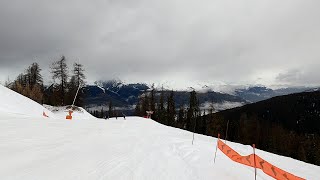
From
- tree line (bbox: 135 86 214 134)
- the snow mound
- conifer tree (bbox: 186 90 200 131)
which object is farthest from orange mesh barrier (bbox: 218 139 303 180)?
conifer tree (bbox: 186 90 200 131)

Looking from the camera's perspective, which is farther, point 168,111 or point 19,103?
point 168,111

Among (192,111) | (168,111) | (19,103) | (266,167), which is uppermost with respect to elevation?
(19,103)

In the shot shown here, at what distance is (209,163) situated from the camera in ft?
44.9

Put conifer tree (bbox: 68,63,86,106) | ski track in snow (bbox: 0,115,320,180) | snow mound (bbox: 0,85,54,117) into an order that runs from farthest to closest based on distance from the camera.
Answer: conifer tree (bbox: 68,63,86,106) < snow mound (bbox: 0,85,54,117) < ski track in snow (bbox: 0,115,320,180)

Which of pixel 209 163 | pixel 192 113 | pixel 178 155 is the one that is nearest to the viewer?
pixel 209 163

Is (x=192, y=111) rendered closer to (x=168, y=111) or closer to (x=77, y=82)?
(x=168, y=111)

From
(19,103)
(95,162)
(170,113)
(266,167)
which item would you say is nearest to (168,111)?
(170,113)

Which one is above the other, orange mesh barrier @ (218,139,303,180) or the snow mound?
the snow mound

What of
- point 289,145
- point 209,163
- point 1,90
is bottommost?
point 289,145

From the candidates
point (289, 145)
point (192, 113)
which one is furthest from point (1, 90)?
point (289, 145)

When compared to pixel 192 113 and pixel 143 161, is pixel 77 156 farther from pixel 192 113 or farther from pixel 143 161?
pixel 192 113

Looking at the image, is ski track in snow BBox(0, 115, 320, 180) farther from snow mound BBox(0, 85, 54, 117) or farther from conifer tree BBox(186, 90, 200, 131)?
conifer tree BBox(186, 90, 200, 131)

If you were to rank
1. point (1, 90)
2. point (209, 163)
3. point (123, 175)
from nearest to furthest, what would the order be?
point (123, 175), point (209, 163), point (1, 90)

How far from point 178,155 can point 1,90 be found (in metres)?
35.2
